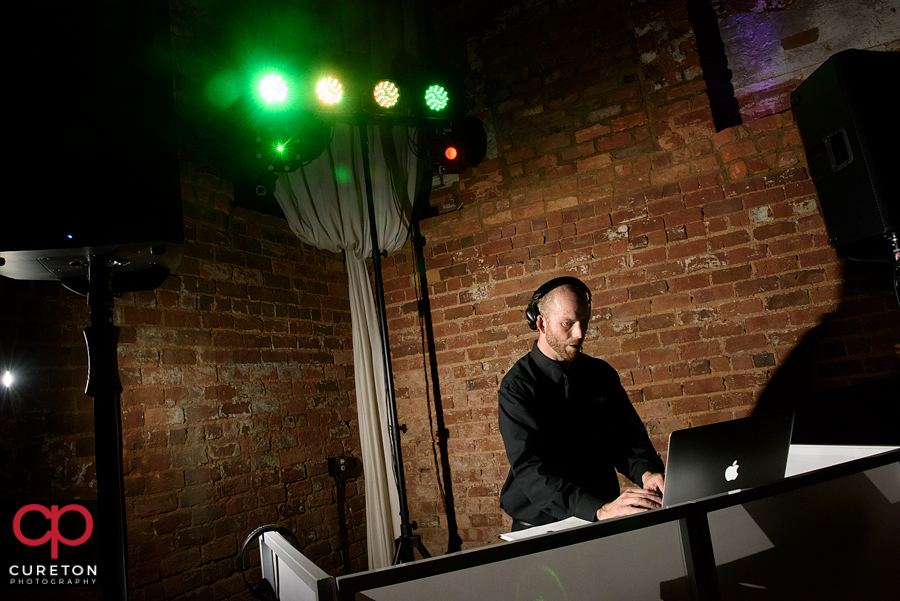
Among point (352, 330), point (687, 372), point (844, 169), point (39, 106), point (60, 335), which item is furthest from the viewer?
point (352, 330)

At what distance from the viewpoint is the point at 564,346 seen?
212 centimetres

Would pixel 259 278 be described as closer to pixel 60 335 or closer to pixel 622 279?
pixel 60 335

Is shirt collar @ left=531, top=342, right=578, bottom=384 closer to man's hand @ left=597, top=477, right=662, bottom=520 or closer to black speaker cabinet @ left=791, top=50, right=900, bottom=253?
man's hand @ left=597, top=477, right=662, bottom=520

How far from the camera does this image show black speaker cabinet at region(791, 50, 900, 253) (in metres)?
1.96

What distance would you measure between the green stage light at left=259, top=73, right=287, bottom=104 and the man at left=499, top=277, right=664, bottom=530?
1.77 metres

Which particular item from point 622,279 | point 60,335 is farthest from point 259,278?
point 622,279

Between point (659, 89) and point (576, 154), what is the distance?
0.57 m

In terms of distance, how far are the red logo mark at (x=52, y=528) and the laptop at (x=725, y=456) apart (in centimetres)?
146

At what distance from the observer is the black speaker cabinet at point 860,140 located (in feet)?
6.45

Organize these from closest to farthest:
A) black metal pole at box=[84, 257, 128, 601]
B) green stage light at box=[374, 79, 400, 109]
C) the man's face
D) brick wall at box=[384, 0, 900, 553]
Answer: black metal pole at box=[84, 257, 128, 601] → the man's face → brick wall at box=[384, 0, 900, 553] → green stage light at box=[374, 79, 400, 109]

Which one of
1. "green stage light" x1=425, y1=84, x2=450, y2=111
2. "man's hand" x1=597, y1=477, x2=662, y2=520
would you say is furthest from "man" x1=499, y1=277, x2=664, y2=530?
"green stage light" x1=425, y1=84, x2=450, y2=111

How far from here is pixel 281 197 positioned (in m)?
3.09

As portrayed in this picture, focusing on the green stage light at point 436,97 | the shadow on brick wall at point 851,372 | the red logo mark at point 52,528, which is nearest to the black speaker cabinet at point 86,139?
the red logo mark at point 52,528

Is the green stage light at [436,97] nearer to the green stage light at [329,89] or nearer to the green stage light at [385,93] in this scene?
the green stage light at [385,93]
